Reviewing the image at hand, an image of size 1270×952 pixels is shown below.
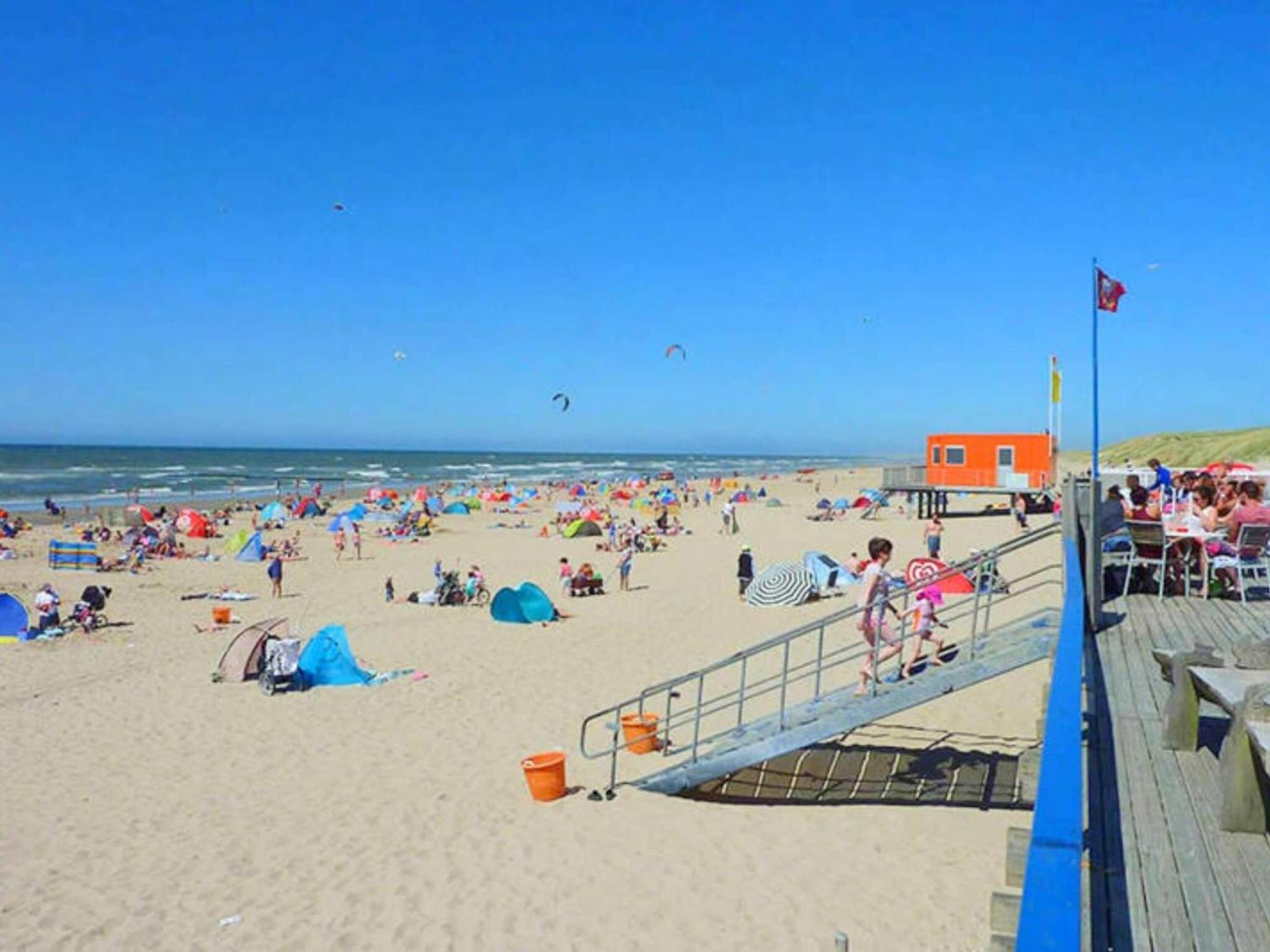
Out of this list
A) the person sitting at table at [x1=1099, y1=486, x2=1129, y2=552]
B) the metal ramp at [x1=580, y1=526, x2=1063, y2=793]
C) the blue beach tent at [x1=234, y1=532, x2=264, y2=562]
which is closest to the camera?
the metal ramp at [x1=580, y1=526, x2=1063, y2=793]

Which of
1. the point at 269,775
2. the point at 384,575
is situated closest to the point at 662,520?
the point at 384,575

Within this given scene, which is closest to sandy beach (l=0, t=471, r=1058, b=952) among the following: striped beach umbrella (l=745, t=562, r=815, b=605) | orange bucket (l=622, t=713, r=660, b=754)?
orange bucket (l=622, t=713, r=660, b=754)

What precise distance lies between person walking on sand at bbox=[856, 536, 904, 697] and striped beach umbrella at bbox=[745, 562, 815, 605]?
374 inches

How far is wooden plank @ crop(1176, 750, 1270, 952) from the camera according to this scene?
2.58 meters

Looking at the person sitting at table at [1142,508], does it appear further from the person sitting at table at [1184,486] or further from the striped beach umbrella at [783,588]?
the striped beach umbrella at [783,588]

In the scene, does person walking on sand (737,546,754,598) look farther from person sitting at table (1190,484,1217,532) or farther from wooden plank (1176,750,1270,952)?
wooden plank (1176,750,1270,952)

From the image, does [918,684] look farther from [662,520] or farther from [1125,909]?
[662,520]

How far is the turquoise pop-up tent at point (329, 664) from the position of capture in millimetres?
12688

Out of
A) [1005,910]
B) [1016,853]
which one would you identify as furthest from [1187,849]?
[1016,853]

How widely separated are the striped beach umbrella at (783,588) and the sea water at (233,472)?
41.6m

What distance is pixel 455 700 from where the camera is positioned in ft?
38.6

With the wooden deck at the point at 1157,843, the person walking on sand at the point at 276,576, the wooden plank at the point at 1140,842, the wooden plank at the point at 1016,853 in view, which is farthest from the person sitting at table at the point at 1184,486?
the person walking on sand at the point at 276,576

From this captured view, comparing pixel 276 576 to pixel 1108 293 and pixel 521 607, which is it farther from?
pixel 1108 293

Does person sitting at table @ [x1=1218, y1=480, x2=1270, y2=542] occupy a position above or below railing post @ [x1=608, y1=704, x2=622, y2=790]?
above
